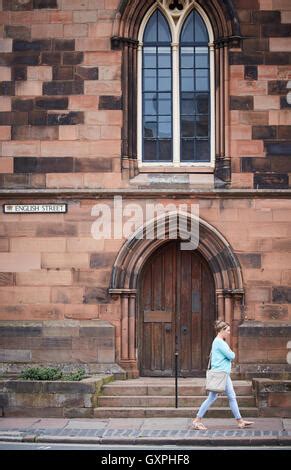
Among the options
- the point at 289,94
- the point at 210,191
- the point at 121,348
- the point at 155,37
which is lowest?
the point at 121,348

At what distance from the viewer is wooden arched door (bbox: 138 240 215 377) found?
20.0 m

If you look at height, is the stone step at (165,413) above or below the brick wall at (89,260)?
below

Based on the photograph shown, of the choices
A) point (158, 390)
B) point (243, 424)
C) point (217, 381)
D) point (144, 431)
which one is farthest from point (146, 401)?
point (217, 381)

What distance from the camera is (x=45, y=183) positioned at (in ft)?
64.8

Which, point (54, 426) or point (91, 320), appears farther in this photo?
point (91, 320)

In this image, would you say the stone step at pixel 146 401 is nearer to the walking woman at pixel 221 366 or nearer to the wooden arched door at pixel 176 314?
the walking woman at pixel 221 366

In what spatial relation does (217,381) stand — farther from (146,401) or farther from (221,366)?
(146,401)

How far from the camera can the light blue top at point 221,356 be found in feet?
52.5

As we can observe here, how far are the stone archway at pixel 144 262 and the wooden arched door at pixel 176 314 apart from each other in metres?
0.40

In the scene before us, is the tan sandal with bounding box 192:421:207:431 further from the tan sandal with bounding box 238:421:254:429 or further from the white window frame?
the white window frame

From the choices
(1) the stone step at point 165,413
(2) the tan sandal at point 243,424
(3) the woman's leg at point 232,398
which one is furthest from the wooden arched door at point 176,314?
(3) the woman's leg at point 232,398

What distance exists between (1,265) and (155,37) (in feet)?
18.0

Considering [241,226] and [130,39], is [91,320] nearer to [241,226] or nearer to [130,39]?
[241,226]

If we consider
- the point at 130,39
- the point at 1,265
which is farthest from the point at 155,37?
the point at 1,265
